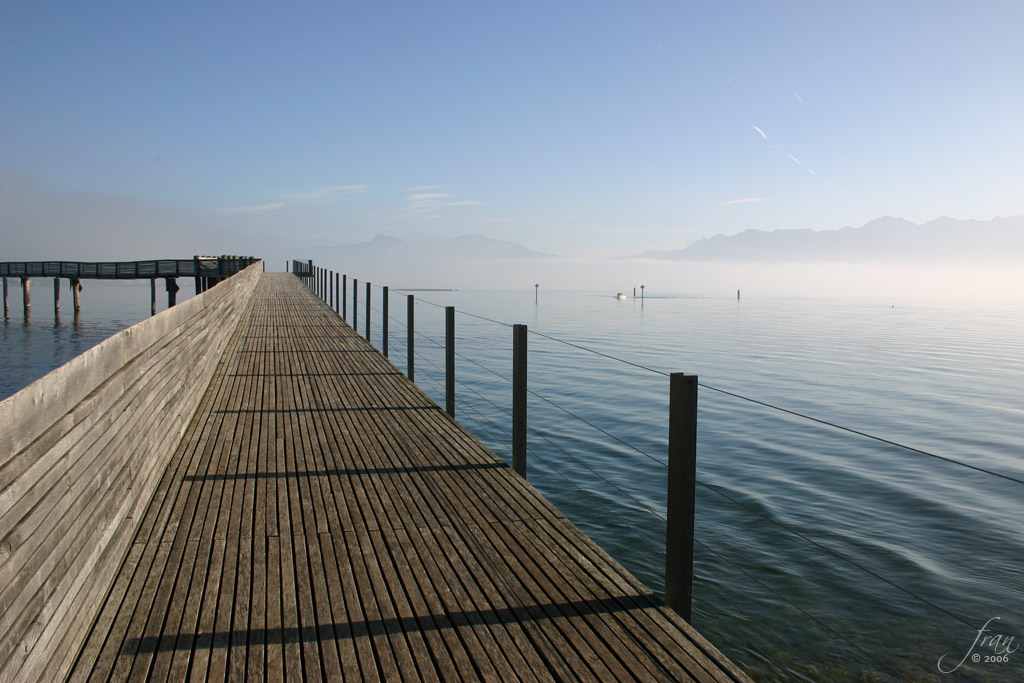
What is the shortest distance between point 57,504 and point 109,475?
70 centimetres

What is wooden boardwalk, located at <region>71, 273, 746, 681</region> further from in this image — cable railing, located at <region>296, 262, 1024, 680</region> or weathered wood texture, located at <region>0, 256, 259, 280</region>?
weathered wood texture, located at <region>0, 256, 259, 280</region>

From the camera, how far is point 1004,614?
15.9 feet

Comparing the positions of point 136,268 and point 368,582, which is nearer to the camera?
point 368,582

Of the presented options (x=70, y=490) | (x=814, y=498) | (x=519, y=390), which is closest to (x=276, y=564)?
(x=70, y=490)

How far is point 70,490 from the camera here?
2.13m

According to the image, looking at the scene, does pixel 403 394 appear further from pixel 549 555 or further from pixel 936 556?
pixel 936 556

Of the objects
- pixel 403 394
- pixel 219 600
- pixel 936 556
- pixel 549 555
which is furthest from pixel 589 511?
pixel 219 600

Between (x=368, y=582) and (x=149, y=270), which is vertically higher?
(x=149, y=270)

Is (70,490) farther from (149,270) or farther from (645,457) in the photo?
(149,270)

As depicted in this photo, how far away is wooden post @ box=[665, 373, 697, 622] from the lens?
250 cm
